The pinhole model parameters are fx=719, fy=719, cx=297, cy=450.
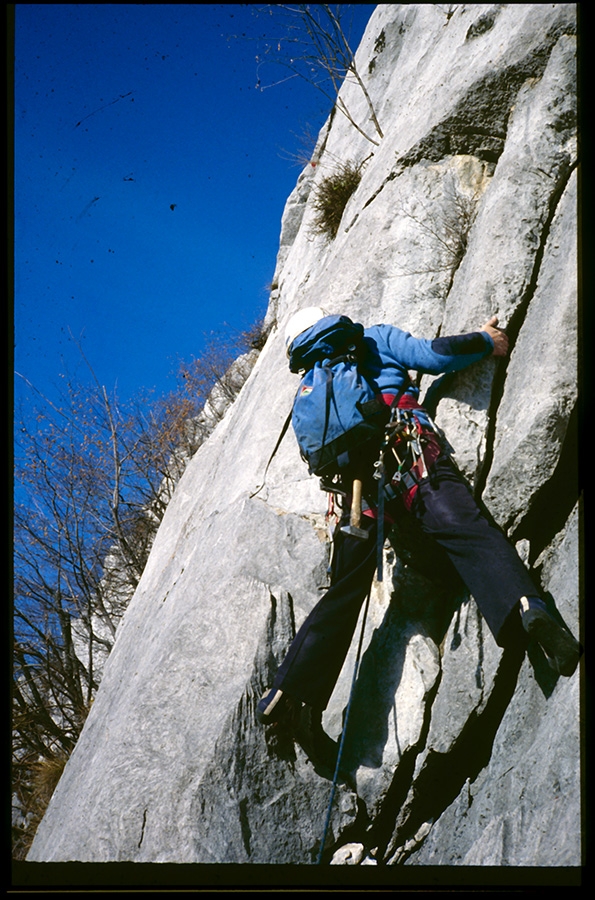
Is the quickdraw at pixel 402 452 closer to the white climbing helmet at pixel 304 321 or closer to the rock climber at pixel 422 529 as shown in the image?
the rock climber at pixel 422 529

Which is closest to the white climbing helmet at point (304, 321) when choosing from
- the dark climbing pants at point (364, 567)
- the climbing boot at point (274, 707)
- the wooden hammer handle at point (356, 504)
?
the wooden hammer handle at point (356, 504)

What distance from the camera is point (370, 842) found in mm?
4391

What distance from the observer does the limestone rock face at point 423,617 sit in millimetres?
4059

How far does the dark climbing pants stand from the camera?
12.8 feet

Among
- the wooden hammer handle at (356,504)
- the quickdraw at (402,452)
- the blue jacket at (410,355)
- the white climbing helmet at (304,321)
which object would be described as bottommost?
the wooden hammer handle at (356,504)

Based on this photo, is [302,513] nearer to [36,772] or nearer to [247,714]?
[247,714]

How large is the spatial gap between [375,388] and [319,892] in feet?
8.94

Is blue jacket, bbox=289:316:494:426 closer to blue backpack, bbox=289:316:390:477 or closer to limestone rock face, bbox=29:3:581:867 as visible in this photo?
blue backpack, bbox=289:316:390:477

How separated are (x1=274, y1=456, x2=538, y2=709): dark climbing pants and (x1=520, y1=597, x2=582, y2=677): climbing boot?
0.98ft

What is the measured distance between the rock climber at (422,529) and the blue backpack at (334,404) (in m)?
0.09

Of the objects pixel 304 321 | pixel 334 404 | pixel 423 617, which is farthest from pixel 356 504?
pixel 304 321

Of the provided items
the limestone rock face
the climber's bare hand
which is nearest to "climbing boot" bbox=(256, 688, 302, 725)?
the limestone rock face

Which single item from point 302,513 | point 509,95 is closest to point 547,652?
point 302,513

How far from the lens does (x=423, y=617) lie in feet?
15.2
